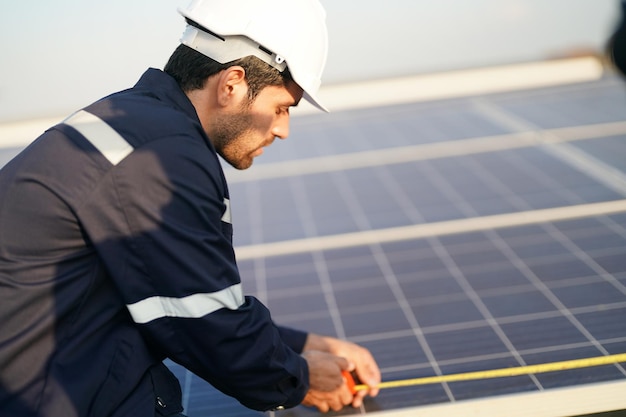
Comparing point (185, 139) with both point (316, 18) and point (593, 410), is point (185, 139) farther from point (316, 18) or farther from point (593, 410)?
point (593, 410)

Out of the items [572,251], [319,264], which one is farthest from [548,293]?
[319,264]

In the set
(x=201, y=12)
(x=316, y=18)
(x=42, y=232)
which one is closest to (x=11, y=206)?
(x=42, y=232)

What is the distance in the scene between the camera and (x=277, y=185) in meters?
7.15

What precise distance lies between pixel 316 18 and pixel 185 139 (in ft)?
2.87

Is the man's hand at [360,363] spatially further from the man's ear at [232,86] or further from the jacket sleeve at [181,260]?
the man's ear at [232,86]

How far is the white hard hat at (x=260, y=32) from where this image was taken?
304 centimetres

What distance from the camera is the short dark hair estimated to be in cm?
302

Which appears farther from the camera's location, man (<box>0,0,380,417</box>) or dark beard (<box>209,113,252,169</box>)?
dark beard (<box>209,113,252,169</box>)

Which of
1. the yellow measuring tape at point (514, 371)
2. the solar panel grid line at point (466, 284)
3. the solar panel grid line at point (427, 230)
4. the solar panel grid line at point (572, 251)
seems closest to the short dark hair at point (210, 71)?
the yellow measuring tape at point (514, 371)

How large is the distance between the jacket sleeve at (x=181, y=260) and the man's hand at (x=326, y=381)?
0.39 metres

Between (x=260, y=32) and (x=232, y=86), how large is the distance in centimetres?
25

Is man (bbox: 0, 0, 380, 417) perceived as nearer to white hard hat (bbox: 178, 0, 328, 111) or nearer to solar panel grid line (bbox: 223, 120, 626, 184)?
white hard hat (bbox: 178, 0, 328, 111)

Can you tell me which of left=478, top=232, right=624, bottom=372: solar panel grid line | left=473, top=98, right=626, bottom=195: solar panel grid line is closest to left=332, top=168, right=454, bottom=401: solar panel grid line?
left=478, top=232, right=624, bottom=372: solar panel grid line

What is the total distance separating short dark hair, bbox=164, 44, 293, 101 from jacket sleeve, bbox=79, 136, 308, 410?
39 cm
